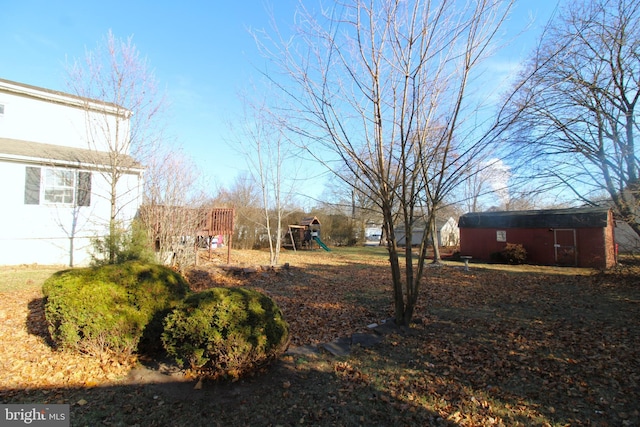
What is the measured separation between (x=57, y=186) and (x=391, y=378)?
11.9 m

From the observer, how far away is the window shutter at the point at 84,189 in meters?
10.6

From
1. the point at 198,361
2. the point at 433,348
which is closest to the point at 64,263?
the point at 198,361

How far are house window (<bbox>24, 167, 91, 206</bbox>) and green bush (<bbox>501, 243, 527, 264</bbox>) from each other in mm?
21107

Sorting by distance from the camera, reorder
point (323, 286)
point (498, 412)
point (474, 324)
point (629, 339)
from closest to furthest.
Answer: point (498, 412) → point (629, 339) → point (474, 324) → point (323, 286)

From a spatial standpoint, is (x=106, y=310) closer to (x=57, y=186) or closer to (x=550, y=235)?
(x=57, y=186)

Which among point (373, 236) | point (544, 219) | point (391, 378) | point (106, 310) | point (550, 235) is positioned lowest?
point (391, 378)

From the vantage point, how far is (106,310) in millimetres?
3570

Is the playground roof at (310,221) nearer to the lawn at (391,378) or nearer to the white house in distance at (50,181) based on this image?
the white house in distance at (50,181)

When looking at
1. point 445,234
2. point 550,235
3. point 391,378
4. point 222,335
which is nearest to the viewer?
point 222,335

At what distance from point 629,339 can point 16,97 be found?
59.3ft

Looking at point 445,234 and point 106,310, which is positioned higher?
point 445,234

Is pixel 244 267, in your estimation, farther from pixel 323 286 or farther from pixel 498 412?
pixel 498 412

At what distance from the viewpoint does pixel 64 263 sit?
34.1ft

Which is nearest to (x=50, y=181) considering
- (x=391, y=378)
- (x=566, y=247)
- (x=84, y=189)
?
(x=84, y=189)
